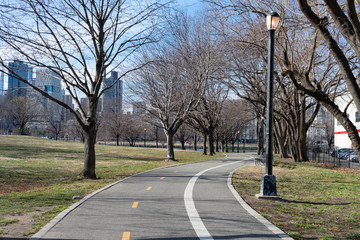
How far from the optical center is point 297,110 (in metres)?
25.7

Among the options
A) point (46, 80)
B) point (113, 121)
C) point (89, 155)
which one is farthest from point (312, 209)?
point (113, 121)

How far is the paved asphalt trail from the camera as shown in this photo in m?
5.64

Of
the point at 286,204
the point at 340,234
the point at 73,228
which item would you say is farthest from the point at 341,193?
the point at 73,228

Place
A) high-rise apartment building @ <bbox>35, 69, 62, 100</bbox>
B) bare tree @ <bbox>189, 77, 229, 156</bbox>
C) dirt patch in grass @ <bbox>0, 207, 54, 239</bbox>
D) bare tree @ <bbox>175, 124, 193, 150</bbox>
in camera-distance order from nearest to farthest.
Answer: dirt patch in grass @ <bbox>0, 207, 54, 239</bbox>, high-rise apartment building @ <bbox>35, 69, 62, 100</bbox>, bare tree @ <bbox>189, 77, 229, 156</bbox>, bare tree @ <bbox>175, 124, 193, 150</bbox>

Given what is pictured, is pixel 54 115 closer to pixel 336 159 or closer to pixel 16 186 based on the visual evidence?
pixel 336 159

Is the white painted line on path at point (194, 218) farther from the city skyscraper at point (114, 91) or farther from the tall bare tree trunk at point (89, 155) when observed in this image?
Answer: the city skyscraper at point (114, 91)

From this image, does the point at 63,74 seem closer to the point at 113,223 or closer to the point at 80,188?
the point at 80,188

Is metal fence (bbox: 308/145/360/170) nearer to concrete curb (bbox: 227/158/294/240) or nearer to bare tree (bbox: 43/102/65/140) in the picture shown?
concrete curb (bbox: 227/158/294/240)

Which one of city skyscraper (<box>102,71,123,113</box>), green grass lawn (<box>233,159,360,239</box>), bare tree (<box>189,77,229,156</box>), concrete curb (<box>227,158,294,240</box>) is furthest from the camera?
bare tree (<box>189,77,229,156</box>)

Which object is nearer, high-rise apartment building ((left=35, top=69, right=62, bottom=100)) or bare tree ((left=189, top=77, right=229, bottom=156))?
high-rise apartment building ((left=35, top=69, right=62, bottom=100))

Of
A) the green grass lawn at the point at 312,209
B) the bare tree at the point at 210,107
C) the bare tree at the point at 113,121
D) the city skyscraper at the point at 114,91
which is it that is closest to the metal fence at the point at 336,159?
the bare tree at the point at 210,107

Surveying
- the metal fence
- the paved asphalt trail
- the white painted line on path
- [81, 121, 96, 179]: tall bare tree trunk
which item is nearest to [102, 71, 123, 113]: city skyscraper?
[81, 121, 96, 179]: tall bare tree trunk

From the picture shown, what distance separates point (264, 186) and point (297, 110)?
17942 millimetres

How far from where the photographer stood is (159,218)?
679 centimetres
